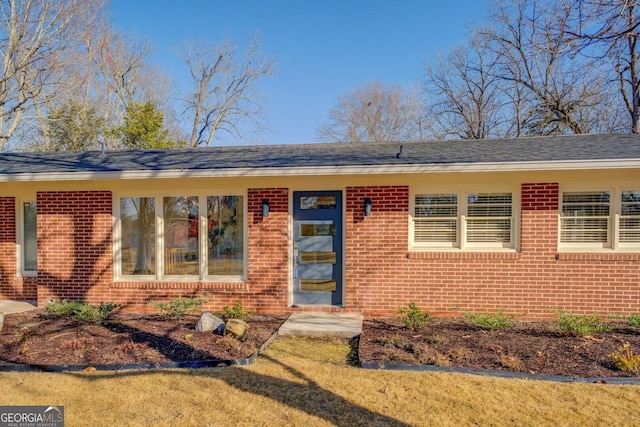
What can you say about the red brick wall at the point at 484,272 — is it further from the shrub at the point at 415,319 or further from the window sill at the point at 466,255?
the shrub at the point at 415,319

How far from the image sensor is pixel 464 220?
6.66 m

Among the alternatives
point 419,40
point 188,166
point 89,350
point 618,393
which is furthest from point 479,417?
point 419,40

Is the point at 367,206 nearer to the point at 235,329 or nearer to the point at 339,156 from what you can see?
the point at 339,156

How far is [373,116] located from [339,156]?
22055 mm

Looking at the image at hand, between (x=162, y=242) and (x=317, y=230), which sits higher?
(x=317, y=230)

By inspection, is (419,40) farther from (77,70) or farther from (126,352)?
(77,70)

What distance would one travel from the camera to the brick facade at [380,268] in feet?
20.8

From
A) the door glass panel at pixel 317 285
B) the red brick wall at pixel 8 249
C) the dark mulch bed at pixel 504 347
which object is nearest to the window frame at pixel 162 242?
the door glass panel at pixel 317 285

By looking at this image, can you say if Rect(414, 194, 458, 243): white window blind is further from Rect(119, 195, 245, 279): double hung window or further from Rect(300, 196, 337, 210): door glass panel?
Rect(119, 195, 245, 279): double hung window

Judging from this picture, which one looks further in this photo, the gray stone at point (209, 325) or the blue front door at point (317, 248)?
the blue front door at point (317, 248)

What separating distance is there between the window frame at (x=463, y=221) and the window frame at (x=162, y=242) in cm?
295

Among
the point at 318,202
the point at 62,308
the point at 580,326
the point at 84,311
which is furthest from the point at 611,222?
the point at 62,308

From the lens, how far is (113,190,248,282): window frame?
709cm

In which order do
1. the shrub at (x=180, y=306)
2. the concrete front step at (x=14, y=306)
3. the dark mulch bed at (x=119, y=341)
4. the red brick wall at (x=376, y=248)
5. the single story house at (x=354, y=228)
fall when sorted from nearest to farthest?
the dark mulch bed at (x=119, y=341) → the shrub at (x=180, y=306) → the single story house at (x=354, y=228) → the red brick wall at (x=376, y=248) → the concrete front step at (x=14, y=306)
